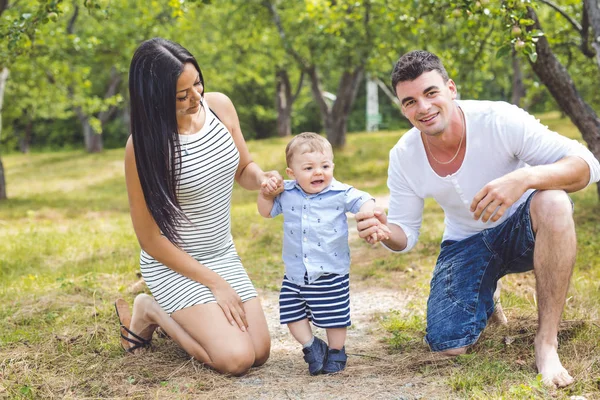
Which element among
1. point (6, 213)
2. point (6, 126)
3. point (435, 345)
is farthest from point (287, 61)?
point (435, 345)

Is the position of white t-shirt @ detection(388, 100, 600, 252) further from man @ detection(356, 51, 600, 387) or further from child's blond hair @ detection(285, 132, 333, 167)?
child's blond hair @ detection(285, 132, 333, 167)

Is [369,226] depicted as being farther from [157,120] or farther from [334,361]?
[157,120]

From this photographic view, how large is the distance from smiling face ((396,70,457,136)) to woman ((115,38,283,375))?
2.73ft

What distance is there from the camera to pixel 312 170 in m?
3.37

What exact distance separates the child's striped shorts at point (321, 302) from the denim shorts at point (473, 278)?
0.53 meters

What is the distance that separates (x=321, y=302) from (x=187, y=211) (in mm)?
923

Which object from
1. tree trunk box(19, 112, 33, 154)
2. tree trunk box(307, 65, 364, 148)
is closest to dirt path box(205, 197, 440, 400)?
tree trunk box(307, 65, 364, 148)

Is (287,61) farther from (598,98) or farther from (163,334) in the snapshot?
(163,334)

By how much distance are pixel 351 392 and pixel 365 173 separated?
12.0 m

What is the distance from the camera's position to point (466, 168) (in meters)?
3.42

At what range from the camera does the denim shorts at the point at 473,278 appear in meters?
3.40

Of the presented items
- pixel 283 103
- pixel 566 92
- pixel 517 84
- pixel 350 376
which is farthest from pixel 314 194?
pixel 283 103

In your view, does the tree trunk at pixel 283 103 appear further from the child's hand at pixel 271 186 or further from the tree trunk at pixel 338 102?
the child's hand at pixel 271 186

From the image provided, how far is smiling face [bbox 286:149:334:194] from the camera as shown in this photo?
3.36m
